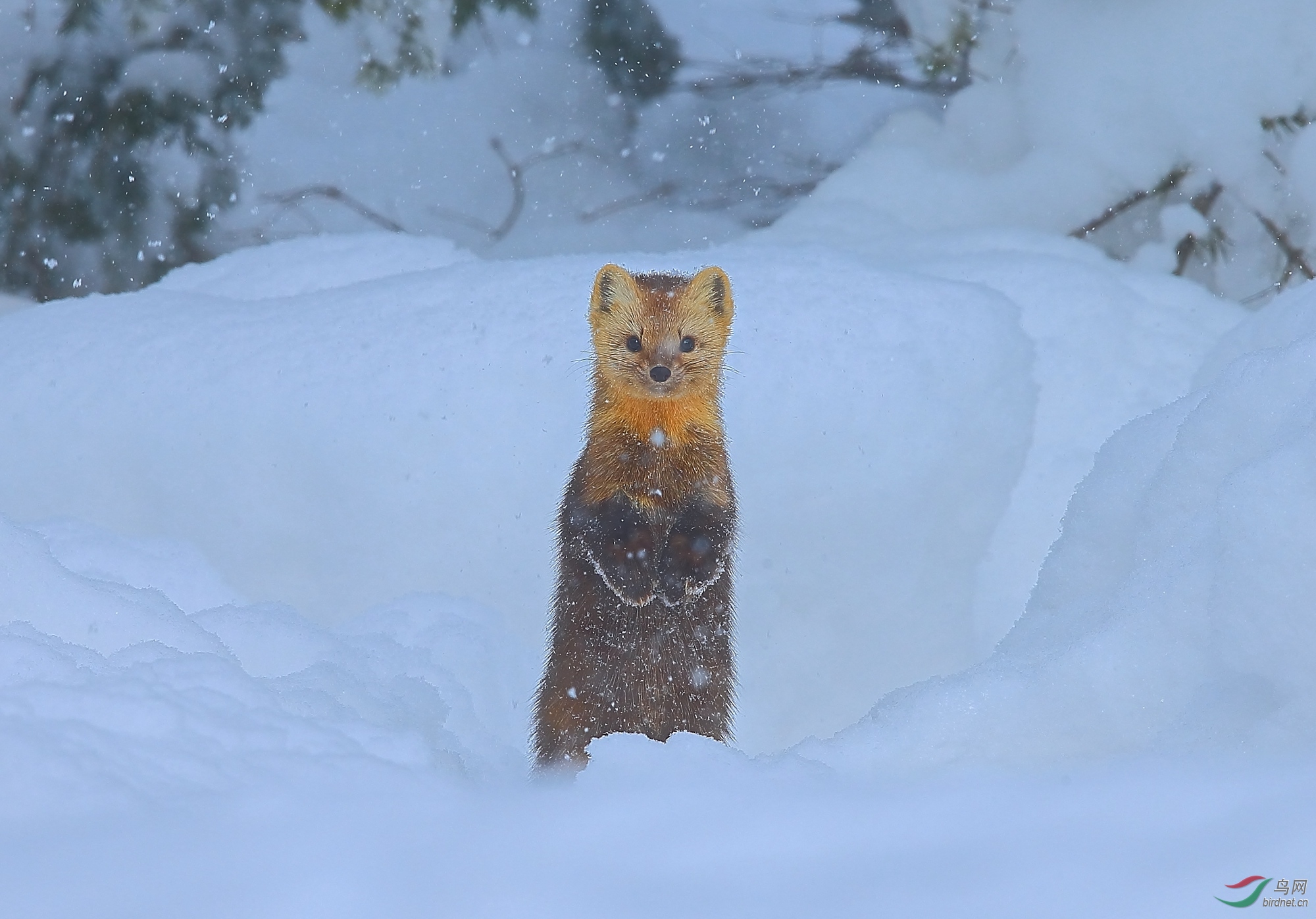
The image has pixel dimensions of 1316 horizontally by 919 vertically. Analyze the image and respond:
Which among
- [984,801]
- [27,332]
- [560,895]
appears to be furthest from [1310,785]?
[27,332]

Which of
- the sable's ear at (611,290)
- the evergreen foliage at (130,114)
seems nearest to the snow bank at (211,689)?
the sable's ear at (611,290)

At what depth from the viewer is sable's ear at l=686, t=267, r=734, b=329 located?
9.61 ft

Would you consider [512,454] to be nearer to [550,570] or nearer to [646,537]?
[550,570]

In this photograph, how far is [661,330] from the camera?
9.24 feet

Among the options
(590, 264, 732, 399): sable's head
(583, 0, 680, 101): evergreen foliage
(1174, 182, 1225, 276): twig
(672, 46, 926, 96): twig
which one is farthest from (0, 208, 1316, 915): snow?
(583, 0, 680, 101): evergreen foliage

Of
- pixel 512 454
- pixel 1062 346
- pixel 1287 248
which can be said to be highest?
pixel 1287 248

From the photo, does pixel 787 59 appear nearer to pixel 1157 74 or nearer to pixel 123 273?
pixel 1157 74

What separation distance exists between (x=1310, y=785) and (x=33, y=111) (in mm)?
5761

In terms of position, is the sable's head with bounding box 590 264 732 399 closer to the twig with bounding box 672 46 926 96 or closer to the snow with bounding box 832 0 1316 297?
the snow with bounding box 832 0 1316 297

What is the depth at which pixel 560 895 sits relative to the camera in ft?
4.93

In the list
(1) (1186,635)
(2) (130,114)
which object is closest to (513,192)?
(2) (130,114)

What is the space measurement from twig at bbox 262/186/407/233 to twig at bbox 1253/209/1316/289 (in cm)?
385

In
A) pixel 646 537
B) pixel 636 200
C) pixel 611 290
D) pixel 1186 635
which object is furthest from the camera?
pixel 636 200

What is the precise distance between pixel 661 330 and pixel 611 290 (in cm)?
19
